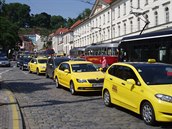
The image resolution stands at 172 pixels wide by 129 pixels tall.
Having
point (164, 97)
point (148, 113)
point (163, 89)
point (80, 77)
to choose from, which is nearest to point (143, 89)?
point (163, 89)

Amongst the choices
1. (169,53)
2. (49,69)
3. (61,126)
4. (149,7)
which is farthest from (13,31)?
(61,126)

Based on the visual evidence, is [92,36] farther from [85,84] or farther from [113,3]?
[85,84]

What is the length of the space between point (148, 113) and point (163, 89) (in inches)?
27.0

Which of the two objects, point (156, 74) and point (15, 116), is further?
point (156, 74)

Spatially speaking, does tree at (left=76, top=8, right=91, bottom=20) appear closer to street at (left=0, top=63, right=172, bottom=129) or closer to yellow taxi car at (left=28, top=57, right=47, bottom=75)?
yellow taxi car at (left=28, top=57, right=47, bottom=75)

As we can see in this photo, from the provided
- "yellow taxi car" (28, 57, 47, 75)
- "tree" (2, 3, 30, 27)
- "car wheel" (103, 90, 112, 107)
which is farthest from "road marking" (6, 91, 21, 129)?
"tree" (2, 3, 30, 27)

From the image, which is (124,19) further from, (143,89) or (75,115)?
(143,89)

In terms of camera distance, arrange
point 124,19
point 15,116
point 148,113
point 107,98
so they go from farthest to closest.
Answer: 1. point 124,19
2. point 107,98
3. point 15,116
4. point 148,113

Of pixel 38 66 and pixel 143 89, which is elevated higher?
pixel 143 89

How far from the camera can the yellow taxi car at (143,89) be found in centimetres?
885

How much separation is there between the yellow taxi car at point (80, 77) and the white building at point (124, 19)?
1038 inches

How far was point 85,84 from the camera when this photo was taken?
50.4 ft

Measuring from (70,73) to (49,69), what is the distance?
9.44 m

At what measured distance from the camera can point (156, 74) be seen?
10211 mm
